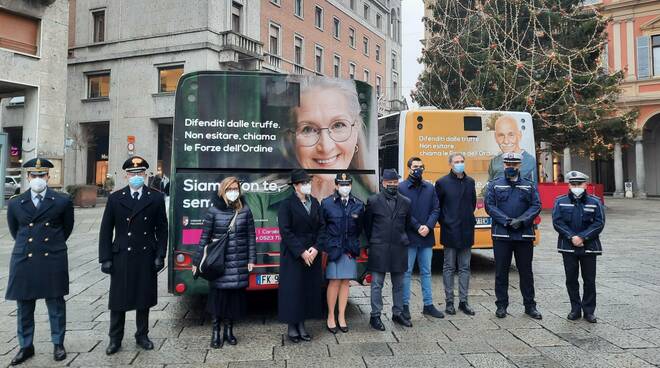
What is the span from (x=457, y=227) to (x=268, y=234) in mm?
2368

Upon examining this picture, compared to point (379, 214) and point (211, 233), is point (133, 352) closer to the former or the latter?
point (211, 233)

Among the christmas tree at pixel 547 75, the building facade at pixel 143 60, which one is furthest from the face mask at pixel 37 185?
the building facade at pixel 143 60

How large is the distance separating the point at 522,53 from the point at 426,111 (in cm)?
1530

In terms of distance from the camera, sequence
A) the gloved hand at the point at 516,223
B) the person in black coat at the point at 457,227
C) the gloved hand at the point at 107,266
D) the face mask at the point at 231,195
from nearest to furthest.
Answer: the gloved hand at the point at 107,266 < the face mask at the point at 231,195 < the gloved hand at the point at 516,223 < the person in black coat at the point at 457,227

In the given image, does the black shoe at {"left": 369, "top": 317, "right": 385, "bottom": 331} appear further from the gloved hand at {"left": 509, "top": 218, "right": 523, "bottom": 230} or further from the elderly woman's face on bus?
the gloved hand at {"left": 509, "top": 218, "right": 523, "bottom": 230}

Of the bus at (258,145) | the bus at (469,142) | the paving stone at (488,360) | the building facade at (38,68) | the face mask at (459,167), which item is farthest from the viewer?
the building facade at (38,68)

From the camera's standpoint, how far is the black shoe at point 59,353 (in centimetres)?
443

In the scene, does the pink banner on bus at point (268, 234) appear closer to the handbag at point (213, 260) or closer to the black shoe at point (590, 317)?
the handbag at point (213, 260)

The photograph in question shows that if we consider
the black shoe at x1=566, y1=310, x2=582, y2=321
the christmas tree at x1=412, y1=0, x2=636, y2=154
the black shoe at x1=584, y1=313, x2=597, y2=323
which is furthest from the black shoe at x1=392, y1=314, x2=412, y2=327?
the christmas tree at x1=412, y1=0, x2=636, y2=154

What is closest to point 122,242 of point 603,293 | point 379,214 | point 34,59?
point 379,214

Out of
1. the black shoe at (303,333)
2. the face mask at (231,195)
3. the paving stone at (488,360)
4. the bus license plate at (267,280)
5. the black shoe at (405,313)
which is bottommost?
the paving stone at (488,360)

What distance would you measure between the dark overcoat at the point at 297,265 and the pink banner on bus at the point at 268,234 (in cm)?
42

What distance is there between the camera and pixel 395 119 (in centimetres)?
869

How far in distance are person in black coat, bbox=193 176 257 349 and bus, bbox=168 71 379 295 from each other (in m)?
0.45
